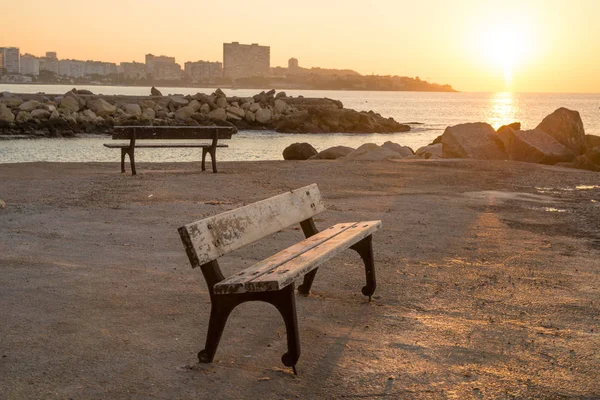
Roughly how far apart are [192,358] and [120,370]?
0.42 m

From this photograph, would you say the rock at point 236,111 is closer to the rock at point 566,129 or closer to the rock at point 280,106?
the rock at point 280,106

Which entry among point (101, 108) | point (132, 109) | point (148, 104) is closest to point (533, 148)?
point (101, 108)

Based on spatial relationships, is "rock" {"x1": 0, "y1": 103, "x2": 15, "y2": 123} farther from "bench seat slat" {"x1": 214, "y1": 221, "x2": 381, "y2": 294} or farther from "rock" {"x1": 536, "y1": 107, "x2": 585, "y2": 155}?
"bench seat slat" {"x1": 214, "y1": 221, "x2": 381, "y2": 294}

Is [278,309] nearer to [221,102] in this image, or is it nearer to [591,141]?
[591,141]

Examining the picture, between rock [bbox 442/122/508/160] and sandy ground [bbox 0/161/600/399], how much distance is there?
7.65 m

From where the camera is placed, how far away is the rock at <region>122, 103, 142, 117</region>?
43981mm

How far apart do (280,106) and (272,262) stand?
49.5m

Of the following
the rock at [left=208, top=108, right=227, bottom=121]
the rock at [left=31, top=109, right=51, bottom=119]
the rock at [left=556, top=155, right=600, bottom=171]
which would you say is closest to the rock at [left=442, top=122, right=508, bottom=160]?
the rock at [left=556, top=155, right=600, bottom=171]

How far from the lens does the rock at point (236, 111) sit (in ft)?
155

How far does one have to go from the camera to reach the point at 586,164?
16906mm

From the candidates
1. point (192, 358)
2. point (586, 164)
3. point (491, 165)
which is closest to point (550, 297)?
point (192, 358)

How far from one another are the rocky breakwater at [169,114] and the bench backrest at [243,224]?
31.3m

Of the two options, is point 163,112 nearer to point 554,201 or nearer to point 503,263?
point 554,201

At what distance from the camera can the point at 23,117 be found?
3800 cm
